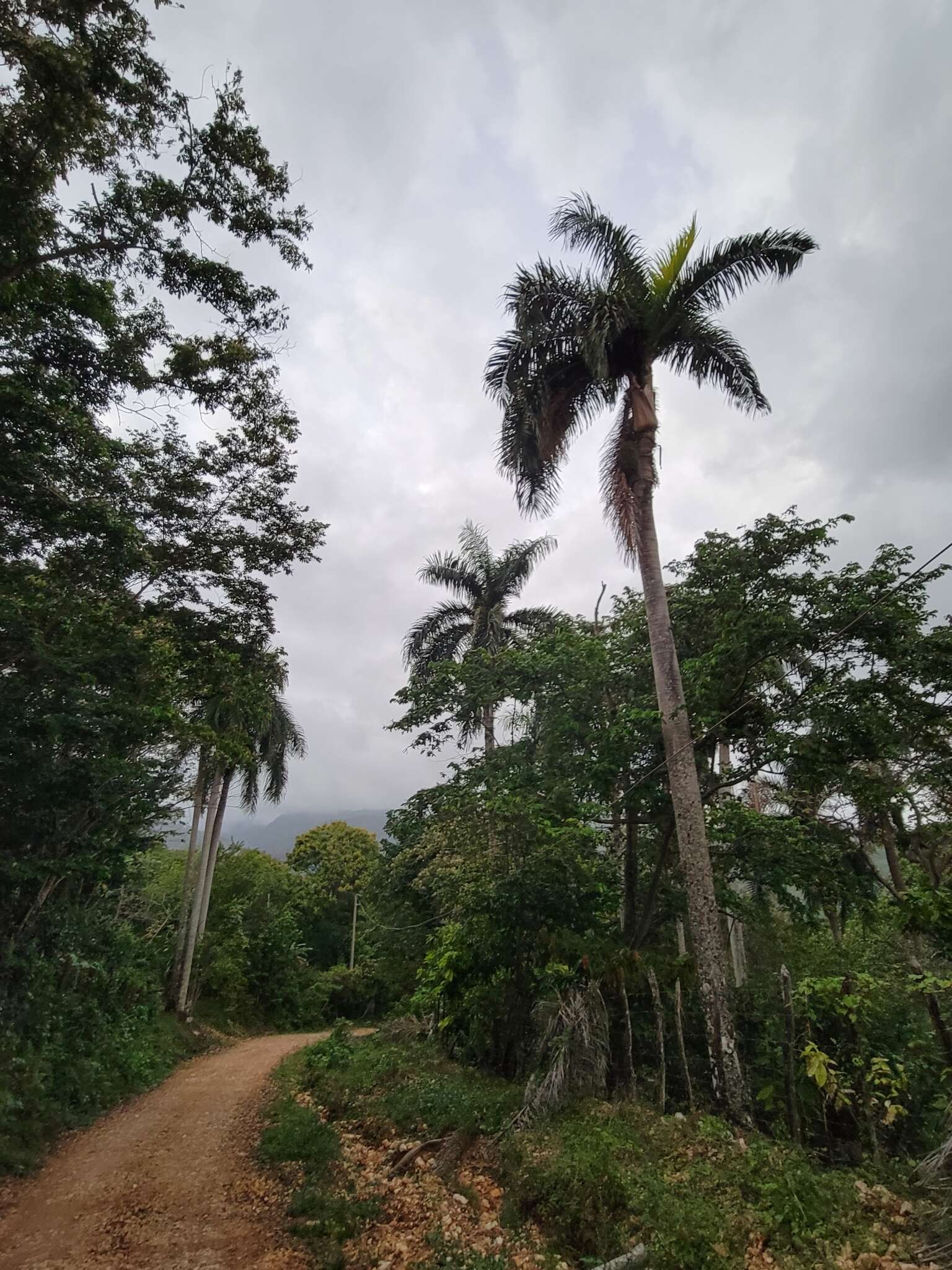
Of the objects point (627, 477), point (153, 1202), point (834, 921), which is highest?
point (627, 477)

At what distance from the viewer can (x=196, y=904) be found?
1791 cm

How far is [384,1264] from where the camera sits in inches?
203

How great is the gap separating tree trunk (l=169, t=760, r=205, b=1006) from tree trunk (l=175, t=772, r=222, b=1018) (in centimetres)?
14

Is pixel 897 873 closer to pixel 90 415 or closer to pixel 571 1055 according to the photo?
pixel 571 1055

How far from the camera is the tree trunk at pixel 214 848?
60.2 feet

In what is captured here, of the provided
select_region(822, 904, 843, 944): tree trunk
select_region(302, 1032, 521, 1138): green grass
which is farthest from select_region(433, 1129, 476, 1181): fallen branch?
select_region(822, 904, 843, 944): tree trunk

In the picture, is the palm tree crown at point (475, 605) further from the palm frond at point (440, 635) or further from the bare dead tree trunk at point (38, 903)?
the bare dead tree trunk at point (38, 903)

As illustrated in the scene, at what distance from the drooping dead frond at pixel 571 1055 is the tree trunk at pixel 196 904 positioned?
12.2 metres

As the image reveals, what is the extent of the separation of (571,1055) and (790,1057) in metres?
2.63

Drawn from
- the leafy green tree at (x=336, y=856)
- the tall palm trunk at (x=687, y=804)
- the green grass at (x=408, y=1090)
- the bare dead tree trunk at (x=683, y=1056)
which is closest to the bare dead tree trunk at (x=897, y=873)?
the tall palm trunk at (x=687, y=804)

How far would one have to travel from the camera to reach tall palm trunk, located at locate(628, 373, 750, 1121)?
728cm

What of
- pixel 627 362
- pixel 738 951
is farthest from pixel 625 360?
pixel 738 951

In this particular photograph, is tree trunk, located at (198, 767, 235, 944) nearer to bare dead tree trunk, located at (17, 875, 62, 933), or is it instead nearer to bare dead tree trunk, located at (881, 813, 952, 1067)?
bare dead tree trunk, located at (17, 875, 62, 933)

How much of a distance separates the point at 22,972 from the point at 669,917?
401 inches
